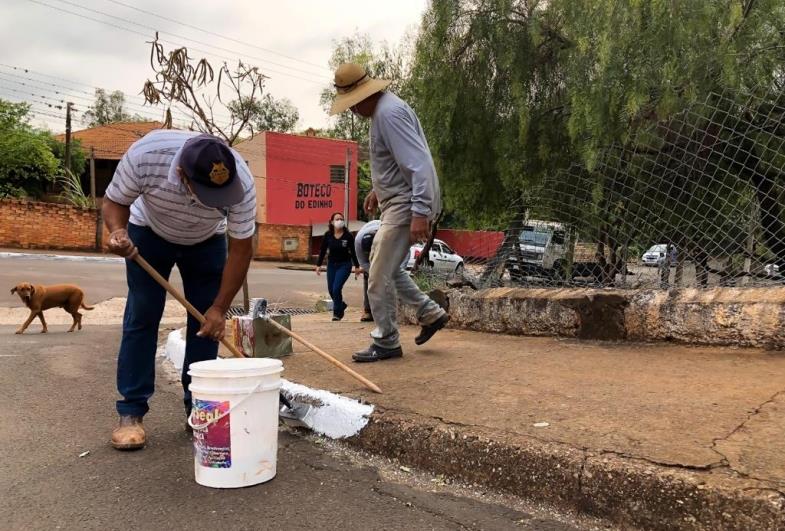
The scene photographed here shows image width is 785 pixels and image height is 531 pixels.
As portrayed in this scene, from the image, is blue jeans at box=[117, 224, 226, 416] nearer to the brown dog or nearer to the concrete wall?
the concrete wall

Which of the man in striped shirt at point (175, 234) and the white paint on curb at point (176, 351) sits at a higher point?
the man in striped shirt at point (175, 234)

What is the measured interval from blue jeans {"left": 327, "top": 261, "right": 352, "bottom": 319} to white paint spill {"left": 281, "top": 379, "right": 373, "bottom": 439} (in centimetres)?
555

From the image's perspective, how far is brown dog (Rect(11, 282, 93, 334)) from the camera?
765cm

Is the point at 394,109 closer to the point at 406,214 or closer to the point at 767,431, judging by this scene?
the point at 406,214

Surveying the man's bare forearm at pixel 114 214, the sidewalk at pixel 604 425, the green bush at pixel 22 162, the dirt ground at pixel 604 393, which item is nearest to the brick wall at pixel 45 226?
the green bush at pixel 22 162

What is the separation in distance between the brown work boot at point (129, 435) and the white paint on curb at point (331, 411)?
0.83 meters

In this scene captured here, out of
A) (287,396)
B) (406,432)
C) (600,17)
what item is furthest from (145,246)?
(600,17)

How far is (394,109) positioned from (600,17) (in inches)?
140

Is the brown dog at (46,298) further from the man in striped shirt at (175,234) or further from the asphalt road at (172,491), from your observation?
the man in striped shirt at (175,234)

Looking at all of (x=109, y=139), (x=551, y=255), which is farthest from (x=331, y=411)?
(x=109, y=139)

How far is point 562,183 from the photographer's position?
545cm

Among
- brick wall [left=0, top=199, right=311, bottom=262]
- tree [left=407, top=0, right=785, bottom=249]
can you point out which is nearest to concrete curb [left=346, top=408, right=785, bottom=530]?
tree [left=407, top=0, right=785, bottom=249]

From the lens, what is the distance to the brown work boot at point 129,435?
119 inches

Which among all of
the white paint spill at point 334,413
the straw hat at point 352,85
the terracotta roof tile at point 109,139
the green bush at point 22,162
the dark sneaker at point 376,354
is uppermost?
the terracotta roof tile at point 109,139
